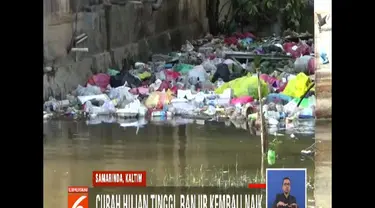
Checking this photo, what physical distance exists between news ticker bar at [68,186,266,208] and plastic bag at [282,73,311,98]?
1.84ft

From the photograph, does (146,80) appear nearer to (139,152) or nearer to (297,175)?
(139,152)

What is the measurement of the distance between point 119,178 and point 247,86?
2.80 feet

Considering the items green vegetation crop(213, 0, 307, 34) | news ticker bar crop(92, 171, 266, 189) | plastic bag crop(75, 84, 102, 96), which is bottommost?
news ticker bar crop(92, 171, 266, 189)

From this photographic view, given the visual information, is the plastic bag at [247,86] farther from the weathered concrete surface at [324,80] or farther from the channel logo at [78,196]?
the channel logo at [78,196]

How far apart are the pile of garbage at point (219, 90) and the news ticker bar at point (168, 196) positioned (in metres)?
0.39

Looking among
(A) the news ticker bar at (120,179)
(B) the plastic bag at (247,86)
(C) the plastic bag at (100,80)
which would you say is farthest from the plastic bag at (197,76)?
(A) the news ticker bar at (120,179)

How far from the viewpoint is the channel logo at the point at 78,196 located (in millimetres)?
6262

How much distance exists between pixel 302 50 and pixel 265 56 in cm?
21

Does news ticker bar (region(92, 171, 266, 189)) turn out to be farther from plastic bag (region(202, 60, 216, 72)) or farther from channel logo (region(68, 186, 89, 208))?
plastic bag (region(202, 60, 216, 72))

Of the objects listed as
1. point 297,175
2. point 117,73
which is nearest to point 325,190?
point 297,175

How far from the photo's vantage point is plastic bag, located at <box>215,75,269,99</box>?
249 inches

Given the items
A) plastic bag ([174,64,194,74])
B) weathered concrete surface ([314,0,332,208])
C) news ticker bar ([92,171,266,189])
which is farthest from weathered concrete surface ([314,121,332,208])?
plastic bag ([174,64,194,74])

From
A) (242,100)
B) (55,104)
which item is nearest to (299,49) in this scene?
(242,100)
